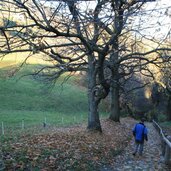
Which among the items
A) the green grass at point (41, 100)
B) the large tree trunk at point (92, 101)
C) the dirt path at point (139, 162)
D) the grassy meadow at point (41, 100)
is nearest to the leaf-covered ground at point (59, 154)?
the dirt path at point (139, 162)

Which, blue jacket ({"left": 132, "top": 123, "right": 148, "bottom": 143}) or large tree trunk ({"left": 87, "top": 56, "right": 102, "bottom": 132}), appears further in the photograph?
large tree trunk ({"left": 87, "top": 56, "right": 102, "bottom": 132})

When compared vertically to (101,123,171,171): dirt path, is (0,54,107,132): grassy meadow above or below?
above

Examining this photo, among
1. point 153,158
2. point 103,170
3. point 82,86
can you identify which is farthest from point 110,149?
point 82,86

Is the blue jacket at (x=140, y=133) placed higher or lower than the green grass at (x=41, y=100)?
lower

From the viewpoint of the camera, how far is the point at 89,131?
19.3 meters

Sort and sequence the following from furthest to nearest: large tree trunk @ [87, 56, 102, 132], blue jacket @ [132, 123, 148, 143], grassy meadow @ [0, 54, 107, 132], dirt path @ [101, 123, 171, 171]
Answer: grassy meadow @ [0, 54, 107, 132]
large tree trunk @ [87, 56, 102, 132]
blue jacket @ [132, 123, 148, 143]
dirt path @ [101, 123, 171, 171]

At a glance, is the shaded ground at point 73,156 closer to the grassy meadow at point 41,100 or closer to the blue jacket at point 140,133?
the blue jacket at point 140,133

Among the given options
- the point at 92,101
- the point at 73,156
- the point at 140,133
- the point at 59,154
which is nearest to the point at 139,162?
the point at 140,133

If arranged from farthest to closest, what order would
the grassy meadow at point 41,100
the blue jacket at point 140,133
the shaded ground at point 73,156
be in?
the grassy meadow at point 41,100 → the blue jacket at point 140,133 → the shaded ground at point 73,156

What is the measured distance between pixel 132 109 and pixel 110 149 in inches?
1296

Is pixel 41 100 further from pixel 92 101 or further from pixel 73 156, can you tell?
pixel 73 156

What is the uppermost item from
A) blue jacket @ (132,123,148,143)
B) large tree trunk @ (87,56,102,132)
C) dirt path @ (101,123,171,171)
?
large tree trunk @ (87,56,102,132)

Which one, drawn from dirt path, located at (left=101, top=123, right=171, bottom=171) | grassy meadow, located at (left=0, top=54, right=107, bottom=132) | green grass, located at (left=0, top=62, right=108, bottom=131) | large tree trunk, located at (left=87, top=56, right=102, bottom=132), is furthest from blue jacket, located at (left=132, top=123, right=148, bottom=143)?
green grass, located at (left=0, top=62, right=108, bottom=131)

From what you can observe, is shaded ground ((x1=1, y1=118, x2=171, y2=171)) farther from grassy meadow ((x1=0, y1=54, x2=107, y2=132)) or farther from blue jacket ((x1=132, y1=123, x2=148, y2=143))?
grassy meadow ((x1=0, y1=54, x2=107, y2=132))
